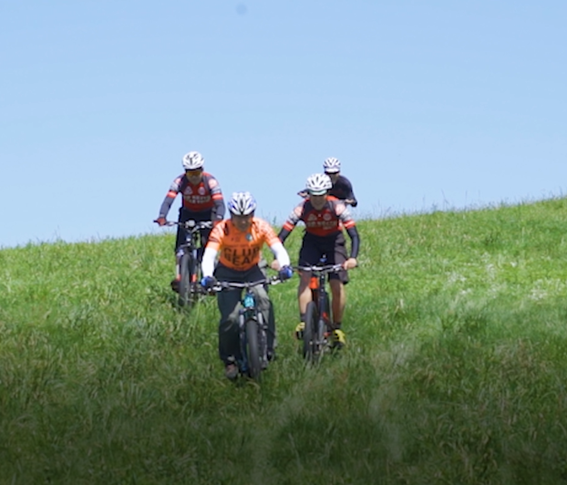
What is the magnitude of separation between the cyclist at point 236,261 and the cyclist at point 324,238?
76 cm

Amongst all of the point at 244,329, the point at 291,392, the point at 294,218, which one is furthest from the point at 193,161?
the point at 291,392

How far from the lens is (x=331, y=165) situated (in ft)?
60.4

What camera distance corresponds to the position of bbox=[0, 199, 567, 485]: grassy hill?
9.71 m

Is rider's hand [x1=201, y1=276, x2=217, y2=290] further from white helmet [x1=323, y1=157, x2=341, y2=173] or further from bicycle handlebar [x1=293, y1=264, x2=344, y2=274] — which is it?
white helmet [x1=323, y1=157, x2=341, y2=173]

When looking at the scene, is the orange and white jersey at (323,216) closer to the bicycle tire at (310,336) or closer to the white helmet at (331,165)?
the bicycle tire at (310,336)

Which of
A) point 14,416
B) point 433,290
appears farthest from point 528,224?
point 14,416

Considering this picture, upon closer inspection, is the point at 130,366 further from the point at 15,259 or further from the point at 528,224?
the point at 528,224

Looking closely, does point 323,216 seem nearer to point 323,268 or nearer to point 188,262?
point 323,268

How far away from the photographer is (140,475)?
944 cm

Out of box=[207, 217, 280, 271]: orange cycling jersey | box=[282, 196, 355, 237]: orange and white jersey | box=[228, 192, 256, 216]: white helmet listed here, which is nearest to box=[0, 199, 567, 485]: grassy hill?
box=[207, 217, 280, 271]: orange cycling jersey

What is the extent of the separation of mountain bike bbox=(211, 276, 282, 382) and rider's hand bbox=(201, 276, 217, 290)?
0.09 m

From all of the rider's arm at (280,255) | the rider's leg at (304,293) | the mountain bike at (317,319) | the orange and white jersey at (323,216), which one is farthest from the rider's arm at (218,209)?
the rider's arm at (280,255)

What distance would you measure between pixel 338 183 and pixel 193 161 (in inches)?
122

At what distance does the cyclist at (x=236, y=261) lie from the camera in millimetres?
12242
